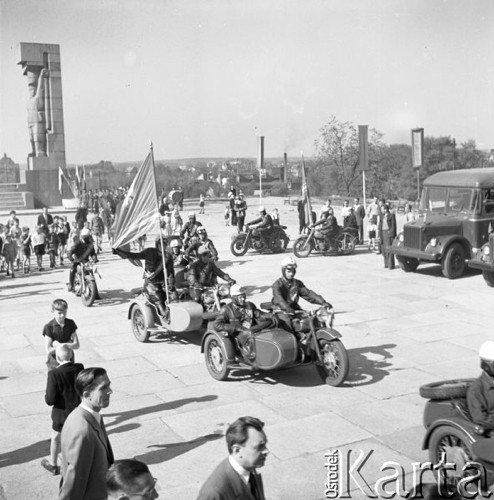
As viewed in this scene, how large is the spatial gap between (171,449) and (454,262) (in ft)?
36.4

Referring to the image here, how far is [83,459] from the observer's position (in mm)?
4344

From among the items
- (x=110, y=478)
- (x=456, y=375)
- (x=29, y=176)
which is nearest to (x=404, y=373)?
(x=456, y=375)

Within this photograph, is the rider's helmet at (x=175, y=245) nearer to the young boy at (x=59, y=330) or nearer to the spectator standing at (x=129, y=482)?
the young boy at (x=59, y=330)

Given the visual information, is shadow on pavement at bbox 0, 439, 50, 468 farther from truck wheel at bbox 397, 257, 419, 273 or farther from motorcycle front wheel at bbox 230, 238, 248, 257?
motorcycle front wheel at bbox 230, 238, 248, 257

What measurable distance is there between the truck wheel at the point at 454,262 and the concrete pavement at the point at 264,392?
939mm

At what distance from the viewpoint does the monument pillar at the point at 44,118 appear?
4478 cm

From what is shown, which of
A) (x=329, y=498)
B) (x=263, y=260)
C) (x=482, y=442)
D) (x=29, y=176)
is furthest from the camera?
(x=29, y=176)

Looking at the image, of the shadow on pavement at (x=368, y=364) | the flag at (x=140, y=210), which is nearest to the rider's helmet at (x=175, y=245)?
the flag at (x=140, y=210)

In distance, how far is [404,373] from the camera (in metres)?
9.29

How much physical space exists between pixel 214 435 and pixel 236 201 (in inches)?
854

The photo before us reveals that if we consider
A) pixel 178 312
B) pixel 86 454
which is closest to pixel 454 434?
pixel 86 454

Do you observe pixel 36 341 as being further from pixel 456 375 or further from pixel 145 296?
pixel 456 375

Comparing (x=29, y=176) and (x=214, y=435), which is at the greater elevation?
(x=29, y=176)

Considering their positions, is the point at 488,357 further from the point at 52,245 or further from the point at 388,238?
the point at 52,245
